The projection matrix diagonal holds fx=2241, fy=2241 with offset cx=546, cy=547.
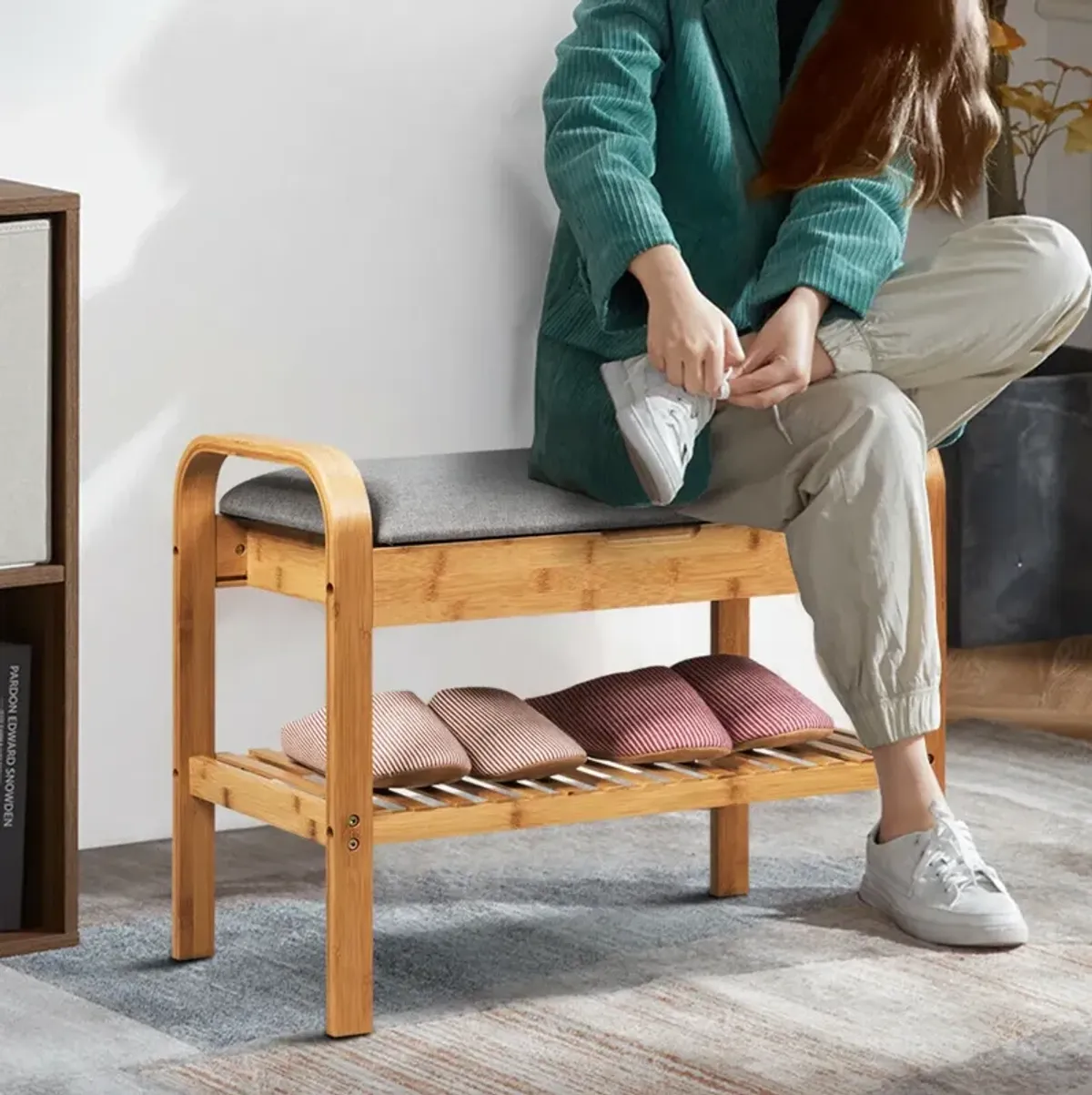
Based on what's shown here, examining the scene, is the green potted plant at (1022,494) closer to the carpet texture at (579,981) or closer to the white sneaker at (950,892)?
the carpet texture at (579,981)

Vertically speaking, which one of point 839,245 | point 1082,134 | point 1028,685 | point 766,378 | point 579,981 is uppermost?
point 1082,134

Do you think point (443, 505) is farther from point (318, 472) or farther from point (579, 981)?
point (579, 981)

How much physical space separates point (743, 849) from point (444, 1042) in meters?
0.49

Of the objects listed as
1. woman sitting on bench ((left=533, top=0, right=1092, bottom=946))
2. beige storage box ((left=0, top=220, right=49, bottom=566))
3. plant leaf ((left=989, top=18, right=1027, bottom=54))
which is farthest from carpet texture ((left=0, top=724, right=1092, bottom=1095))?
plant leaf ((left=989, top=18, right=1027, bottom=54))

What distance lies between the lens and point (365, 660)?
1632mm

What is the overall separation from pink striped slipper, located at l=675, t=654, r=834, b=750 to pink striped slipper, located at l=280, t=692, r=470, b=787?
0.26 metres

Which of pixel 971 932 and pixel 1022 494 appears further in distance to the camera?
pixel 1022 494

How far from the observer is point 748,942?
6.12 feet

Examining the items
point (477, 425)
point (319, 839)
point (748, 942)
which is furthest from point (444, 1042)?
point (477, 425)

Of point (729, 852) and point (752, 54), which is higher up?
point (752, 54)

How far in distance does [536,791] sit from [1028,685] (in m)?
1.33

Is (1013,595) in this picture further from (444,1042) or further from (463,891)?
(444,1042)

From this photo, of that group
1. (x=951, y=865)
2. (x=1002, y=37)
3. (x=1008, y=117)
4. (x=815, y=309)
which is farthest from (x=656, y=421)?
(x=1008, y=117)

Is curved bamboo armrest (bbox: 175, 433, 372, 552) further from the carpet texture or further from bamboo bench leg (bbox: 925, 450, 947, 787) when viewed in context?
bamboo bench leg (bbox: 925, 450, 947, 787)
